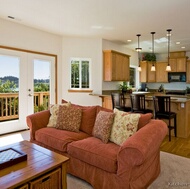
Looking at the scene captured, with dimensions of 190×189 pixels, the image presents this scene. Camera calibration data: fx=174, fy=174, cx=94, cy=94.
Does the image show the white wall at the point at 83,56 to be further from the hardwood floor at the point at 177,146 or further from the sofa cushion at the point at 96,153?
the sofa cushion at the point at 96,153

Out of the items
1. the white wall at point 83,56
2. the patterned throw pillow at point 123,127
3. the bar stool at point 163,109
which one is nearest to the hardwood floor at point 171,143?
the bar stool at point 163,109

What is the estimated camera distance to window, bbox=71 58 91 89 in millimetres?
5855

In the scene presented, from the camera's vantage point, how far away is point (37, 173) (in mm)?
1539

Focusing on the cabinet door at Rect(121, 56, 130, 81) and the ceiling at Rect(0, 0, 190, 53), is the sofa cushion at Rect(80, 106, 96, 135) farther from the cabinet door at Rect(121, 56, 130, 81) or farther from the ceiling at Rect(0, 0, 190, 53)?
the cabinet door at Rect(121, 56, 130, 81)

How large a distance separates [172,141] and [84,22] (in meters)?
3.49

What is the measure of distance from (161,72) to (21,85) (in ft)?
20.0

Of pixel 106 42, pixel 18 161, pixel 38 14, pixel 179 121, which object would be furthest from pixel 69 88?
pixel 18 161

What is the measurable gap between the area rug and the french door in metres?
2.84

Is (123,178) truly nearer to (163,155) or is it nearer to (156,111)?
(163,155)

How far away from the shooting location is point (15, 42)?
4.43m

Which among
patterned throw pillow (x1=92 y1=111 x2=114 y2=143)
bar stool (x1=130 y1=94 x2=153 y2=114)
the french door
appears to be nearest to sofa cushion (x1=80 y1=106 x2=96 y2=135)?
patterned throw pillow (x1=92 y1=111 x2=114 y2=143)

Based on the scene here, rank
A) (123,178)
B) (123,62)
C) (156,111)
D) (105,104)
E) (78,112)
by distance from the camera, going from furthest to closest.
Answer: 1. (123,62)
2. (105,104)
3. (156,111)
4. (78,112)
5. (123,178)

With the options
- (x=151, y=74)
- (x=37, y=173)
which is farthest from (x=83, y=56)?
(x=37, y=173)

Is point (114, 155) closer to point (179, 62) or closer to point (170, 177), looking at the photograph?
point (170, 177)
